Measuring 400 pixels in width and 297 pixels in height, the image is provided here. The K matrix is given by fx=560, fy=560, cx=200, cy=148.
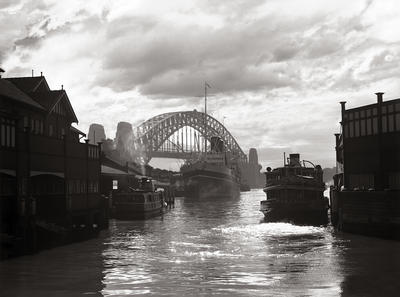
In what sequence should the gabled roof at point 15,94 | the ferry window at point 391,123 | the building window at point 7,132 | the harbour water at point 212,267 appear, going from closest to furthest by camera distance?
the harbour water at point 212,267
the building window at point 7,132
the gabled roof at point 15,94
the ferry window at point 391,123

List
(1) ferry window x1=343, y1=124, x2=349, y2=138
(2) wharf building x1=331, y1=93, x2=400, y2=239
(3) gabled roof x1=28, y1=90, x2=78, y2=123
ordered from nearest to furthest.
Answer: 1. (2) wharf building x1=331, y1=93, x2=400, y2=239
2. (3) gabled roof x1=28, y1=90, x2=78, y2=123
3. (1) ferry window x1=343, y1=124, x2=349, y2=138

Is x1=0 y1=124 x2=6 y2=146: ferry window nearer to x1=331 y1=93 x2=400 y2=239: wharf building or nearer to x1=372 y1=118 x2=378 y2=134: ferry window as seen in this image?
x1=331 y1=93 x2=400 y2=239: wharf building

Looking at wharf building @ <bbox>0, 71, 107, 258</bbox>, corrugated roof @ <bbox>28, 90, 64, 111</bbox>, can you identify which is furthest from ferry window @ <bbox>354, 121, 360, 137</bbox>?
corrugated roof @ <bbox>28, 90, 64, 111</bbox>

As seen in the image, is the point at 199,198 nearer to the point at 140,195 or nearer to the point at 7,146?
the point at 140,195

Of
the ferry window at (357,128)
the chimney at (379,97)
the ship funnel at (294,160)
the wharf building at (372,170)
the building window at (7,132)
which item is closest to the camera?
the building window at (7,132)

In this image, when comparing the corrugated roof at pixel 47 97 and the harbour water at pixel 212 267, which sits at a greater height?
the corrugated roof at pixel 47 97

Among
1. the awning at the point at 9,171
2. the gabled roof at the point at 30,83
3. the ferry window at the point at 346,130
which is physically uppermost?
the gabled roof at the point at 30,83

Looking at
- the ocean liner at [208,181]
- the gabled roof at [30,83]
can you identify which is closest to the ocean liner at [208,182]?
the ocean liner at [208,181]

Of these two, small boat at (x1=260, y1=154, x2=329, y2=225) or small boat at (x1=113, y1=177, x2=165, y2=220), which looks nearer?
small boat at (x1=260, y1=154, x2=329, y2=225)

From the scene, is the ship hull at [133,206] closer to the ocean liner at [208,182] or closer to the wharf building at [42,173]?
the wharf building at [42,173]
